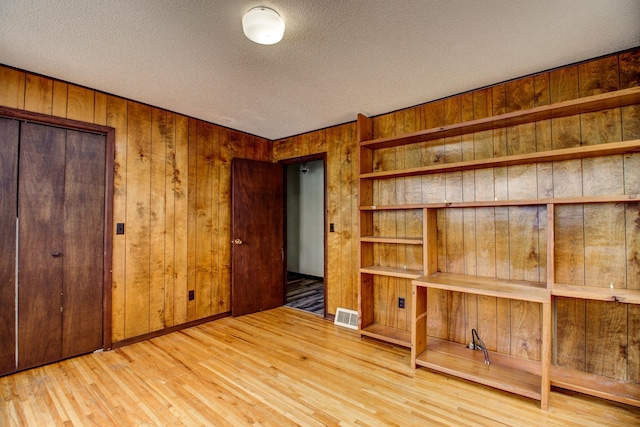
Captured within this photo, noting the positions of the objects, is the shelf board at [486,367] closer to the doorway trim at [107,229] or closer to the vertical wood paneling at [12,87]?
the doorway trim at [107,229]

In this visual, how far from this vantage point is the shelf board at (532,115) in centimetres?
198

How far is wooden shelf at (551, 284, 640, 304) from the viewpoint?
184 centimetres

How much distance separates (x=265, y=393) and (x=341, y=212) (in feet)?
7.09

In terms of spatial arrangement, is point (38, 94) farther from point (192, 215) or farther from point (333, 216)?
point (333, 216)

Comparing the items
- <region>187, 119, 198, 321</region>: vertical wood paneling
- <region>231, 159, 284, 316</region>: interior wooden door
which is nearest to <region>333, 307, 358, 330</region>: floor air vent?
<region>231, 159, 284, 316</region>: interior wooden door

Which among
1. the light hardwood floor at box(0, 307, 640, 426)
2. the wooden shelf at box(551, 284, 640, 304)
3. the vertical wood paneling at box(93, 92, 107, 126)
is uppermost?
the vertical wood paneling at box(93, 92, 107, 126)

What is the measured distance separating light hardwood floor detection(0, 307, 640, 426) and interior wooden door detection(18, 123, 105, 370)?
240 millimetres

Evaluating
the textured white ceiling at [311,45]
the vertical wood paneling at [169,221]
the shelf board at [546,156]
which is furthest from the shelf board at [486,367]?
the vertical wood paneling at [169,221]

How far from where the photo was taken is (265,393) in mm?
A: 2145

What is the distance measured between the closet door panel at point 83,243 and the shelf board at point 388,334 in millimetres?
2634

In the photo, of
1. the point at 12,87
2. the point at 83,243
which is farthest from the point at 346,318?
the point at 12,87

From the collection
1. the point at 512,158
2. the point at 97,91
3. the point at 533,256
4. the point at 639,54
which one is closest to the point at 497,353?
the point at 533,256

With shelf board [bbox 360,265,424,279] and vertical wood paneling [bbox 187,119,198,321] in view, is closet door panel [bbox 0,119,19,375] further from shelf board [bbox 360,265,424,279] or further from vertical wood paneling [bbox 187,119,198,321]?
shelf board [bbox 360,265,424,279]

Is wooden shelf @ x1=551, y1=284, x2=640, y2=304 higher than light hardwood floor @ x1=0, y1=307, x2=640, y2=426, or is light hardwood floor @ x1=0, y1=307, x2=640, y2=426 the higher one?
wooden shelf @ x1=551, y1=284, x2=640, y2=304
